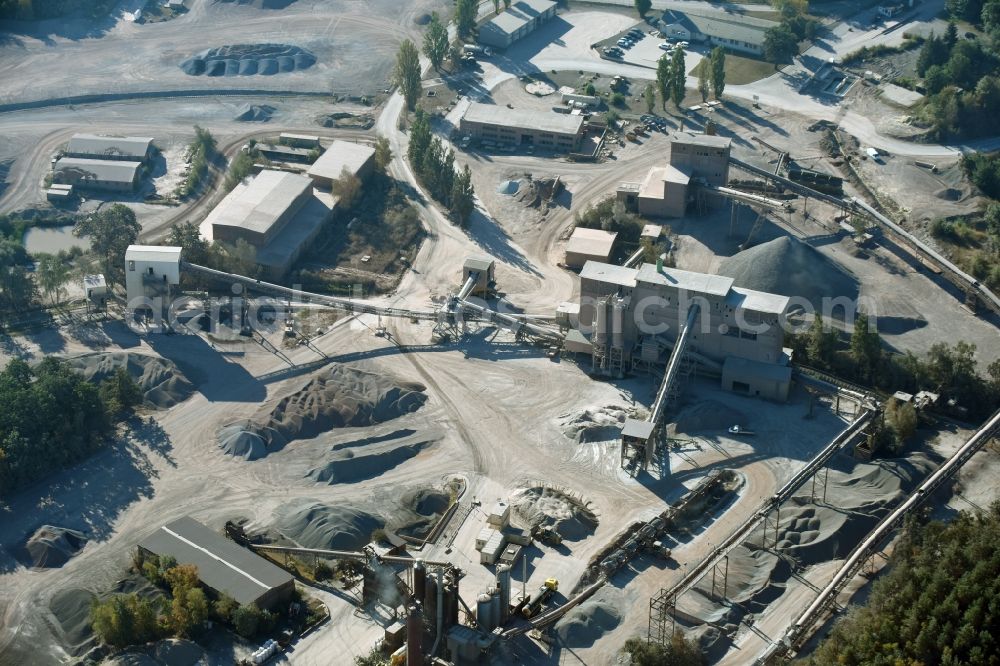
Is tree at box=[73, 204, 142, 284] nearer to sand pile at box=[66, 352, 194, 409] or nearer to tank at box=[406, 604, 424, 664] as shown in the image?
sand pile at box=[66, 352, 194, 409]

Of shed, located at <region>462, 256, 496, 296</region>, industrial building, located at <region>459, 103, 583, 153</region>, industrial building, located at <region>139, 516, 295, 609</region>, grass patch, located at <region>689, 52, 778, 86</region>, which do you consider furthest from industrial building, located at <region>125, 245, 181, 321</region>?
grass patch, located at <region>689, 52, 778, 86</region>

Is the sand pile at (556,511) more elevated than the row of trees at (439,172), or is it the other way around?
the row of trees at (439,172)

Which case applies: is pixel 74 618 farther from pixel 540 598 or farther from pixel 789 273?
pixel 789 273

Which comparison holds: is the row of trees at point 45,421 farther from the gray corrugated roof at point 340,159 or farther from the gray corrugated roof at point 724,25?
the gray corrugated roof at point 724,25

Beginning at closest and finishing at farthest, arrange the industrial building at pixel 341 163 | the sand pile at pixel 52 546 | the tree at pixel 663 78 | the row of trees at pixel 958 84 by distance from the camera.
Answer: the sand pile at pixel 52 546 < the industrial building at pixel 341 163 < the row of trees at pixel 958 84 < the tree at pixel 663 78

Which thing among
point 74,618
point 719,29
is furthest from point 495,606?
point 719,29

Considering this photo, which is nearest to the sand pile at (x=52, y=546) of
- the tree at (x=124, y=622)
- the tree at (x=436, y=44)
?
the tree at (x=124, y=622)

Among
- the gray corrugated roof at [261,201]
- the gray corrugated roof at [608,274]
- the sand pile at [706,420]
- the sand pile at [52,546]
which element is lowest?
the sand pile at [52,546]
